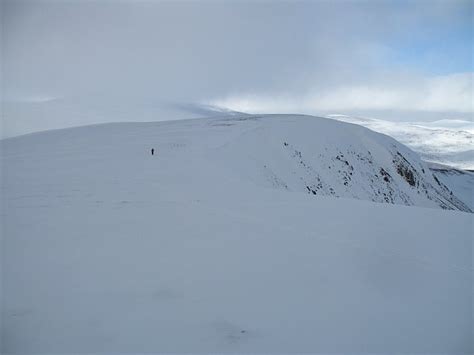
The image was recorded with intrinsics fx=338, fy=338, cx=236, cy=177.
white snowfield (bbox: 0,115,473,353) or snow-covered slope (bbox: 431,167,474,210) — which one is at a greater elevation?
white snowfield (bbox: 0,115,473,353)

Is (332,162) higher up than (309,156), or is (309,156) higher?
(309,156)

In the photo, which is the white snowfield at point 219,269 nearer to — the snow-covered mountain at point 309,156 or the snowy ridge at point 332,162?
the snow-covered mountain at point 309,156

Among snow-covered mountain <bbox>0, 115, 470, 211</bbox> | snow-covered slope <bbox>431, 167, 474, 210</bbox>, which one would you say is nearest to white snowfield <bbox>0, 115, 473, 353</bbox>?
snow-covered mountain <bbox>0, 115, 470, 211</bbox>

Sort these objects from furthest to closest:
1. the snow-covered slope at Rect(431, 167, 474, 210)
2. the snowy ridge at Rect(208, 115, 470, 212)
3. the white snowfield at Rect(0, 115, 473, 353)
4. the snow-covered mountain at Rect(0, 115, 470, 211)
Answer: the snow-covered slope at Rect(431, 167, 474, 210), the snowy ridge at Rect(208, 115, 470, 212), the snow-covered mountain at Rect(0, 115, 470, 211), the white snowfield at Rect(0, 115, 473, 353)

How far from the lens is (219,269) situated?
318cm

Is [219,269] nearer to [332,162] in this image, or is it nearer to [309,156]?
[309,156]

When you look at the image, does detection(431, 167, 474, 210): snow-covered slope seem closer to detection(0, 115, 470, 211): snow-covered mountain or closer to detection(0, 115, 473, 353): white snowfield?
detection(0, 115, 470, 211): snow-covered mountain

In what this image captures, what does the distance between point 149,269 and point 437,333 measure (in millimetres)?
2377

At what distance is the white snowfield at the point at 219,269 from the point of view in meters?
2.33

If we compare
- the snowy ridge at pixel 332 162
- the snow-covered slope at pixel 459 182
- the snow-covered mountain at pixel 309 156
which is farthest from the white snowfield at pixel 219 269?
the snow-covered slope at pixel 459 182

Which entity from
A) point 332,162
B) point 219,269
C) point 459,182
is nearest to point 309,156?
point 332,162

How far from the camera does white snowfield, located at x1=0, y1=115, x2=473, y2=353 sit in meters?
2.33

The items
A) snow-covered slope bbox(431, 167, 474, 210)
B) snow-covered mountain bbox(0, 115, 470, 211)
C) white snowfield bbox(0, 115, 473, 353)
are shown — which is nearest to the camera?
white snowfield bbox(0, 115, 473, 353)

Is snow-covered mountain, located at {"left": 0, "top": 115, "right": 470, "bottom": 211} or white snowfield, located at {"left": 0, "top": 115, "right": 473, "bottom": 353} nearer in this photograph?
white snowfield, located at {"left": 0, "top": 115, "right": 473, "bottom": 353}
